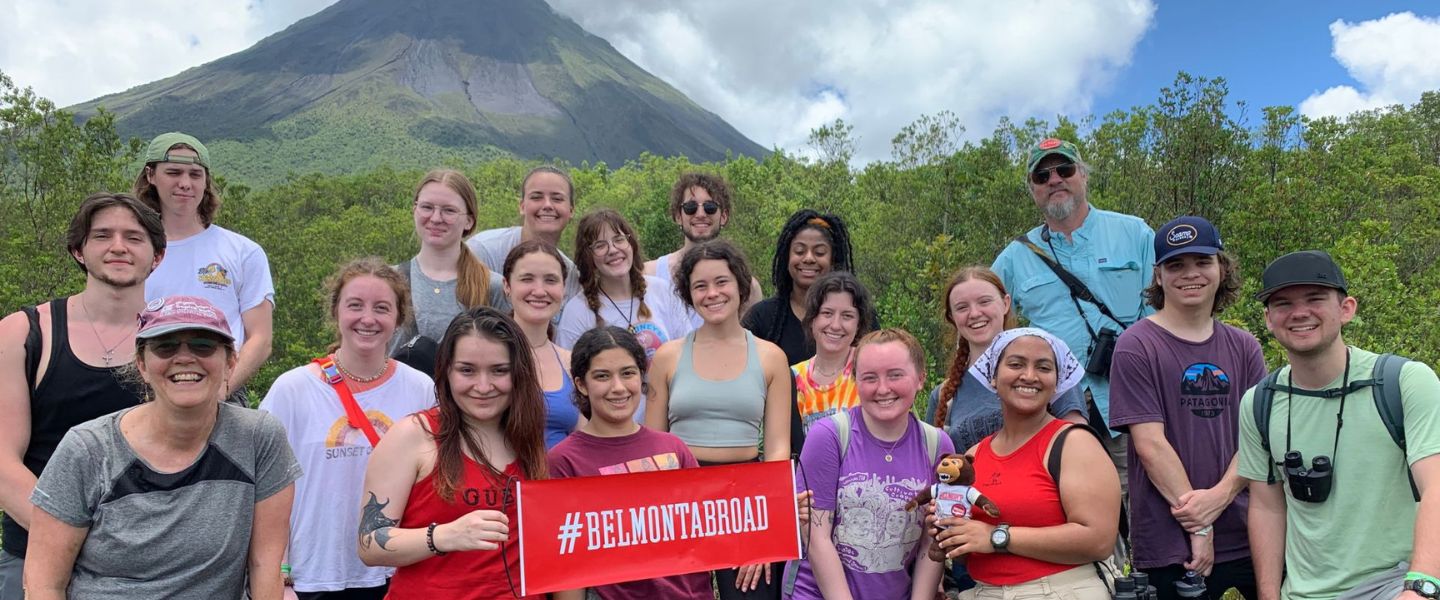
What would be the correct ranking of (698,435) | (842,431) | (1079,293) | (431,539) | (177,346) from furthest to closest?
(1079,293) < (698,435) < (842,431) < (431,539) < (177,346)

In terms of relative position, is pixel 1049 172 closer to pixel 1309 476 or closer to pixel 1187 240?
pixel 1187 240

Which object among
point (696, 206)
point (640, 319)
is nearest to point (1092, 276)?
point (640, 319)

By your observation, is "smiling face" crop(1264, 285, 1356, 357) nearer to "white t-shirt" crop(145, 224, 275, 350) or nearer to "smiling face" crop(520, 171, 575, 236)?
"smiling face" crop(520, 171, 575, 236)

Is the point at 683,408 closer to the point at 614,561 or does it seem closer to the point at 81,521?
the point at 614,561

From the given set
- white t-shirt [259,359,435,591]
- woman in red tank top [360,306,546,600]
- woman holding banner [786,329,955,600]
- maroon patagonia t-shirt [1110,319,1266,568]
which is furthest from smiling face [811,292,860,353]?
white t-shirt [259,359,435,591]

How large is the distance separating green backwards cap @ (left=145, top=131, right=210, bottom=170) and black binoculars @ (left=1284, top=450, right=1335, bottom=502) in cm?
596

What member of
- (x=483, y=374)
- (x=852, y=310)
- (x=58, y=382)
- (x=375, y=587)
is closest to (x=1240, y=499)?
(x=852, y=310)

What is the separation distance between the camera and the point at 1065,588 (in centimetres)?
403

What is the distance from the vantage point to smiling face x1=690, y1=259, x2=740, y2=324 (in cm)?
537

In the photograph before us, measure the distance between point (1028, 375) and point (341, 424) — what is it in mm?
3278

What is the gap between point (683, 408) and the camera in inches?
202

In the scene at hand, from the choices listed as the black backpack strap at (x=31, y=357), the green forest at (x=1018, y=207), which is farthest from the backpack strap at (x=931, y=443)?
the green forest at (x=1018, y=207)

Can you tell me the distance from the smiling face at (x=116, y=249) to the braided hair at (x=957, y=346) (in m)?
4.23

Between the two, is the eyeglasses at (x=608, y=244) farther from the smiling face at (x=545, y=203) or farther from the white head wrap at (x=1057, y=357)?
the white head wrap at (x=1057, y=357)
